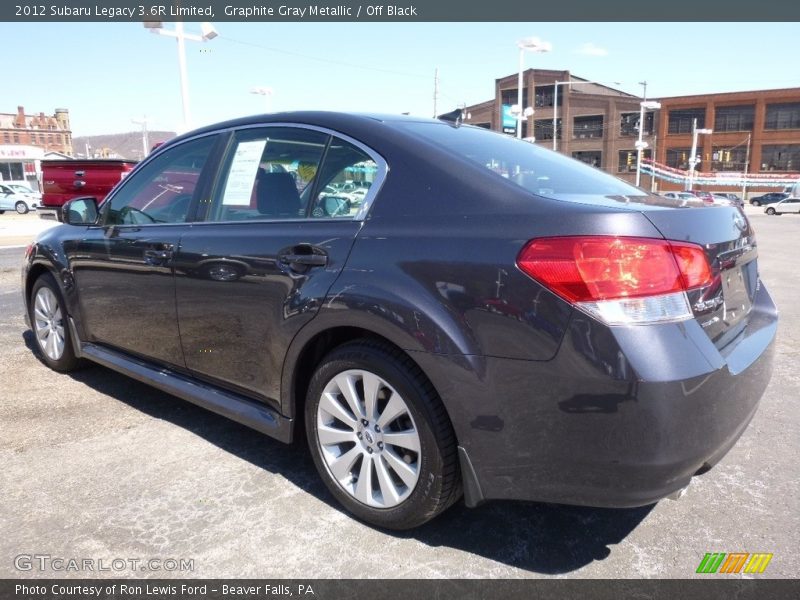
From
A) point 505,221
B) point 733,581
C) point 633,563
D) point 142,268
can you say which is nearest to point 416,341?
point 505,221

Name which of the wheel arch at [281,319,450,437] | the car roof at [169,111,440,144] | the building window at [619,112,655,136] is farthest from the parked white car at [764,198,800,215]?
the wheel arch at [281,319,450,437]

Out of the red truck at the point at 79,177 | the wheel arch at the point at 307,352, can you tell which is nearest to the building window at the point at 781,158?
the red truck at the point at 79,177

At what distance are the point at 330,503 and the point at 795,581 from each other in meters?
1.79

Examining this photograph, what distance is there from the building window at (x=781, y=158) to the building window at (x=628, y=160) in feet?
39.7

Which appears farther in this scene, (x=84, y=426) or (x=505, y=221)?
(x=84, y=426)

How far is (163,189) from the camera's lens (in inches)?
142

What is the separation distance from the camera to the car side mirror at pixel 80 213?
4.06 metres

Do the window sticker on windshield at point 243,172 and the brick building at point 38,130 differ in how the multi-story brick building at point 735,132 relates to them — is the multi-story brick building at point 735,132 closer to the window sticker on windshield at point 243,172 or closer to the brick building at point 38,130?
the window sticker on windshield at point 243,172

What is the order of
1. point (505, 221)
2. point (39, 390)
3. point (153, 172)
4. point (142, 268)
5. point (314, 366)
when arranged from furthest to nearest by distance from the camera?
point (39, 390) → point (153, 172) → point (142, 268) → point (314, 366) → point (505, 221)

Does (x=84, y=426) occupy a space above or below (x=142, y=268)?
below

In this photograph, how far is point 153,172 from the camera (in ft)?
12.2

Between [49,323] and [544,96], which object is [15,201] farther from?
[544,96]

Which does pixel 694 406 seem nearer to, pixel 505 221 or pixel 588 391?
pixel 588 391

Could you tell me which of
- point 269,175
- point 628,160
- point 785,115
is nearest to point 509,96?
point 628,160
